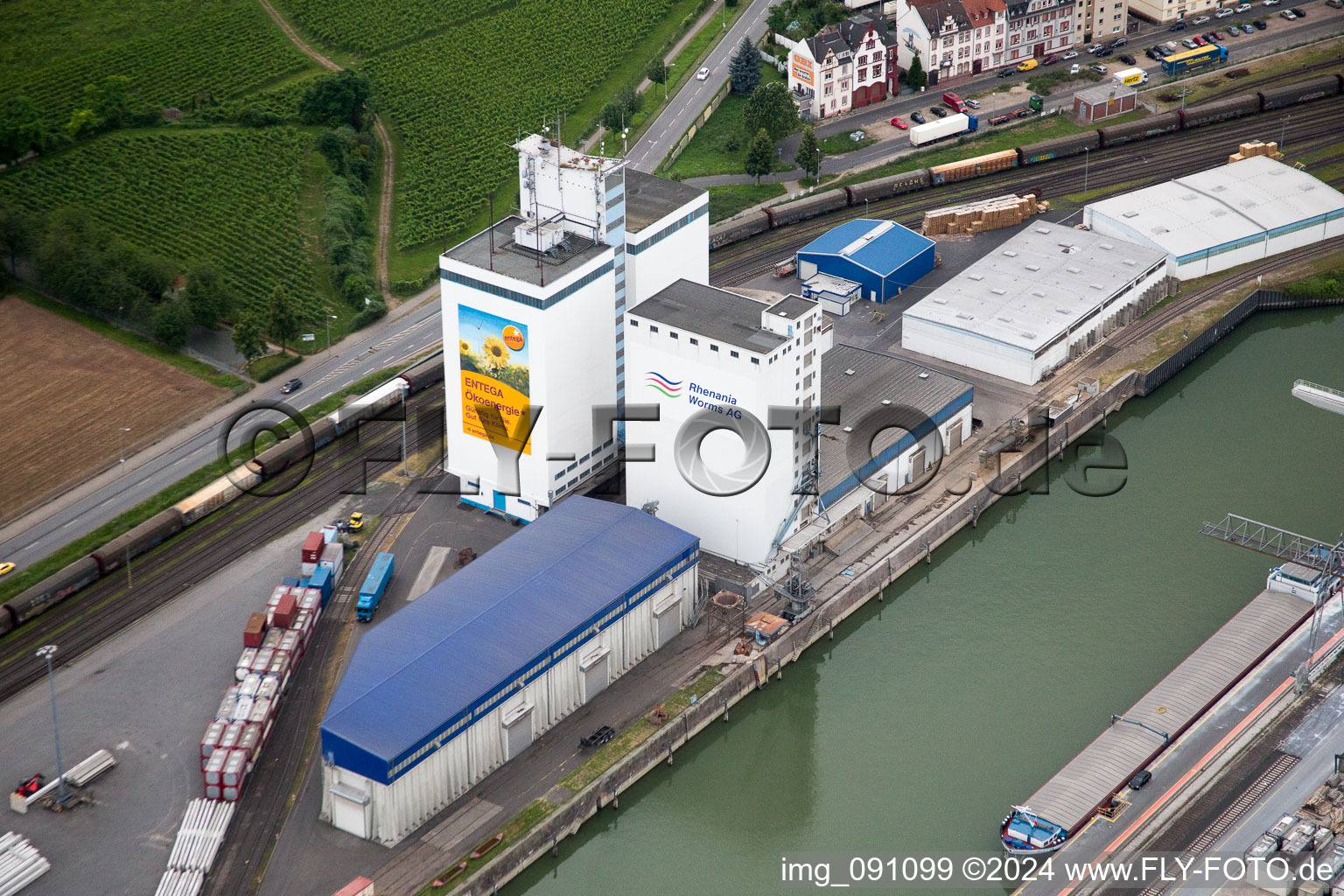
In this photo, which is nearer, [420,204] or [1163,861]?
[1163,861]

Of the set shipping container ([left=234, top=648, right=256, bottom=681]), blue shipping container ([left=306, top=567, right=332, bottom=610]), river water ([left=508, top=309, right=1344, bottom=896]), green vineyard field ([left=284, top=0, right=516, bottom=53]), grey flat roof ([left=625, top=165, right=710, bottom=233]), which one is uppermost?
grey flat roof ([left=625, top=165, right=710, bottom=233])

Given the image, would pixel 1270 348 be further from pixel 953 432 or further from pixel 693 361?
pixel 693 361

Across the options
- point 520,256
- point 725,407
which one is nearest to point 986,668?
point 725,407

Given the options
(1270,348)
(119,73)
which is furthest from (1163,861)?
(119,73)

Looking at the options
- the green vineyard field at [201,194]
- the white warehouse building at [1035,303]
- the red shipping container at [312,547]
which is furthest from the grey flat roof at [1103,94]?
the red shipping container at [312,547]

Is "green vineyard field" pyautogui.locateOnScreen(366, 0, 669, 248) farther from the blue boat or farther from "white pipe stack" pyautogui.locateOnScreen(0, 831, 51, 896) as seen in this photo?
the blue boat

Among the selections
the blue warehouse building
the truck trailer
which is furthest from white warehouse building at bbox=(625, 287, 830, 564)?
the truck trailer

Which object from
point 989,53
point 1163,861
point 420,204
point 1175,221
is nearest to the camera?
point 1163,861
